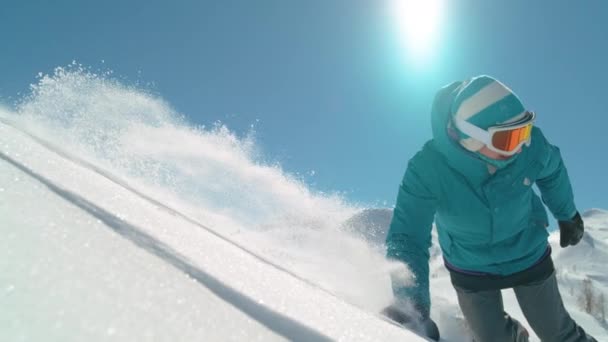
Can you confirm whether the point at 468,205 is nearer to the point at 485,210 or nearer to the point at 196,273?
the point at 485,210

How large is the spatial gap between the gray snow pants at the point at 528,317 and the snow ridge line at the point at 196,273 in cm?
197

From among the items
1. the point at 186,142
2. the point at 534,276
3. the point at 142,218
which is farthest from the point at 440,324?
the point at 186,142

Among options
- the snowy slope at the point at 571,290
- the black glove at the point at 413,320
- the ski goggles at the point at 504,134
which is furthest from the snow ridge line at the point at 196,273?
the snowy slope at the point at 571,290

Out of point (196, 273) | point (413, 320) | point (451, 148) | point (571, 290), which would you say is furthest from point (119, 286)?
point (571, 290)

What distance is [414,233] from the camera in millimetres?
2344

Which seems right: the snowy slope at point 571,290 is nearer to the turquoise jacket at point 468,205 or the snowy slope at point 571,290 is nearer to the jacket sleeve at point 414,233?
the turquoise jacket at point 468,205

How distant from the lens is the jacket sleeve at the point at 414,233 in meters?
2.10

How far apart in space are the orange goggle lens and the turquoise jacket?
152mm

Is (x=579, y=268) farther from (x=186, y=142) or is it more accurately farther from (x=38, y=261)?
(x=38, y=261)

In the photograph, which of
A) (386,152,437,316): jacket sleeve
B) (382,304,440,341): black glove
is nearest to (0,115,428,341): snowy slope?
(382,304,440,341): black glove

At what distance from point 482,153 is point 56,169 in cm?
214

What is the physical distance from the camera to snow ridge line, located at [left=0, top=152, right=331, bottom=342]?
2.54 feet

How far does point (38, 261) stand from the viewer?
2.21 feet

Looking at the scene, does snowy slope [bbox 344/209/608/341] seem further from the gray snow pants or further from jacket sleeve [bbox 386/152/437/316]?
jacket sleeve [bbox 386/152/437/316]
